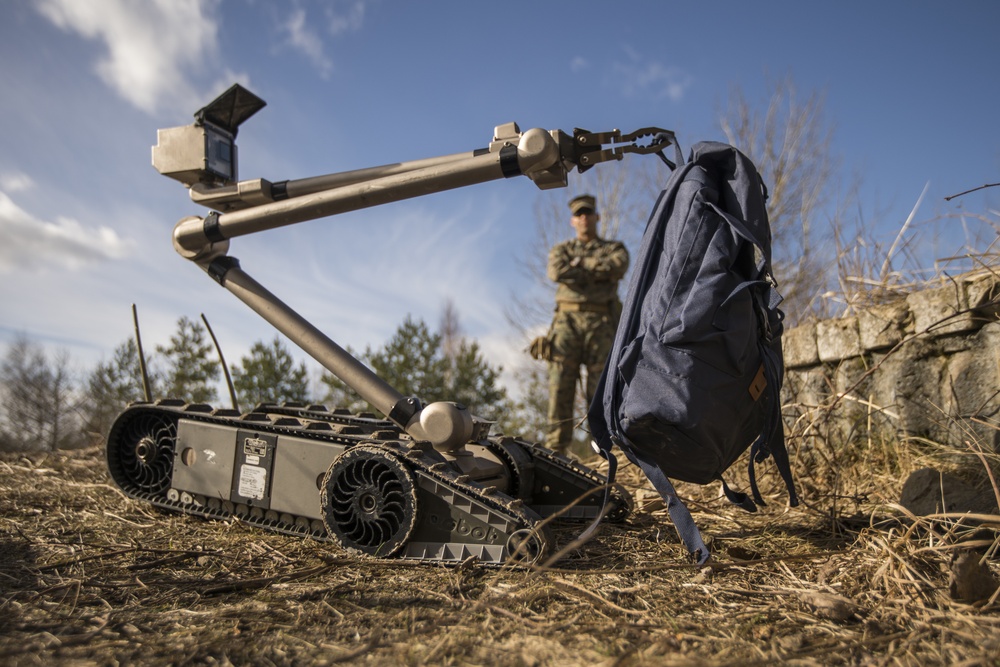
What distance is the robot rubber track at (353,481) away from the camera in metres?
2.70

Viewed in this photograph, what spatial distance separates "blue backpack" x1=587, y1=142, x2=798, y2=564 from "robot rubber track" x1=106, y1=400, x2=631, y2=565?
369 millimetres

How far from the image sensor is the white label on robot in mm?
3344

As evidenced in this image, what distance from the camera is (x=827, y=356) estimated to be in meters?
4.78

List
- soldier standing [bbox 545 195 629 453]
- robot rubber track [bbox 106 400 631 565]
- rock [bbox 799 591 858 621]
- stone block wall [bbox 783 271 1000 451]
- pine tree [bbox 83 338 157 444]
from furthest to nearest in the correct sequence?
pine tree [bbox 83 338 157 444]
soldier standing [bbox 545 195 629 453]
stone block wall [bbox 783 271 1000 451]
robot rubber track [bbox 106 400 631 565]
rock [bbox 799 591 858 621]

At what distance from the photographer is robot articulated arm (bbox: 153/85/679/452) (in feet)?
9.98

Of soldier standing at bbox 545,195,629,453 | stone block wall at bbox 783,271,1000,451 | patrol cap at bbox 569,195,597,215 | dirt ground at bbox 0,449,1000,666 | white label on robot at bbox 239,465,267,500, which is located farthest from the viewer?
patrol cap at bbox 569,195,597,215

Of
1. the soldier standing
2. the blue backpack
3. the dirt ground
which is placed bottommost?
the dirt ground

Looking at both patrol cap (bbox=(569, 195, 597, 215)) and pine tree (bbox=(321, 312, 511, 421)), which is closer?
patrol cap (bbox=(569, 195, 597, 215))

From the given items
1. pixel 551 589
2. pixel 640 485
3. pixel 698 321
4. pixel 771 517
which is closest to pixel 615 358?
pixel 698 321

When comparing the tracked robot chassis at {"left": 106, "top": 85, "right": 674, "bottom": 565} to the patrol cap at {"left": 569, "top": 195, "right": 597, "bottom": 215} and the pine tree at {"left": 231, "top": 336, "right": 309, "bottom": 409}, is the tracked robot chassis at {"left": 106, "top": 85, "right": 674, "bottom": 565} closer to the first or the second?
the patrol cap at {"left": 569, "top": 195, "right": 597, "bottom": 215}

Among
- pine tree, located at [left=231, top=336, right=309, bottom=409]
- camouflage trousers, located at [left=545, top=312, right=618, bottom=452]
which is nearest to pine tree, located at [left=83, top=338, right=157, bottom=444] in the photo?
pine tree, located at [left=231, top=336, right=309, bottom=409]

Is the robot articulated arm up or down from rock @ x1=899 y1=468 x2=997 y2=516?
up

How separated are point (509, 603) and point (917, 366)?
3311 mm

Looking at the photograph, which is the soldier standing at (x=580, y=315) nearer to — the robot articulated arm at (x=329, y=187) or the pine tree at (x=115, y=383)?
the robot articulated arm at (x=329, y=187)
